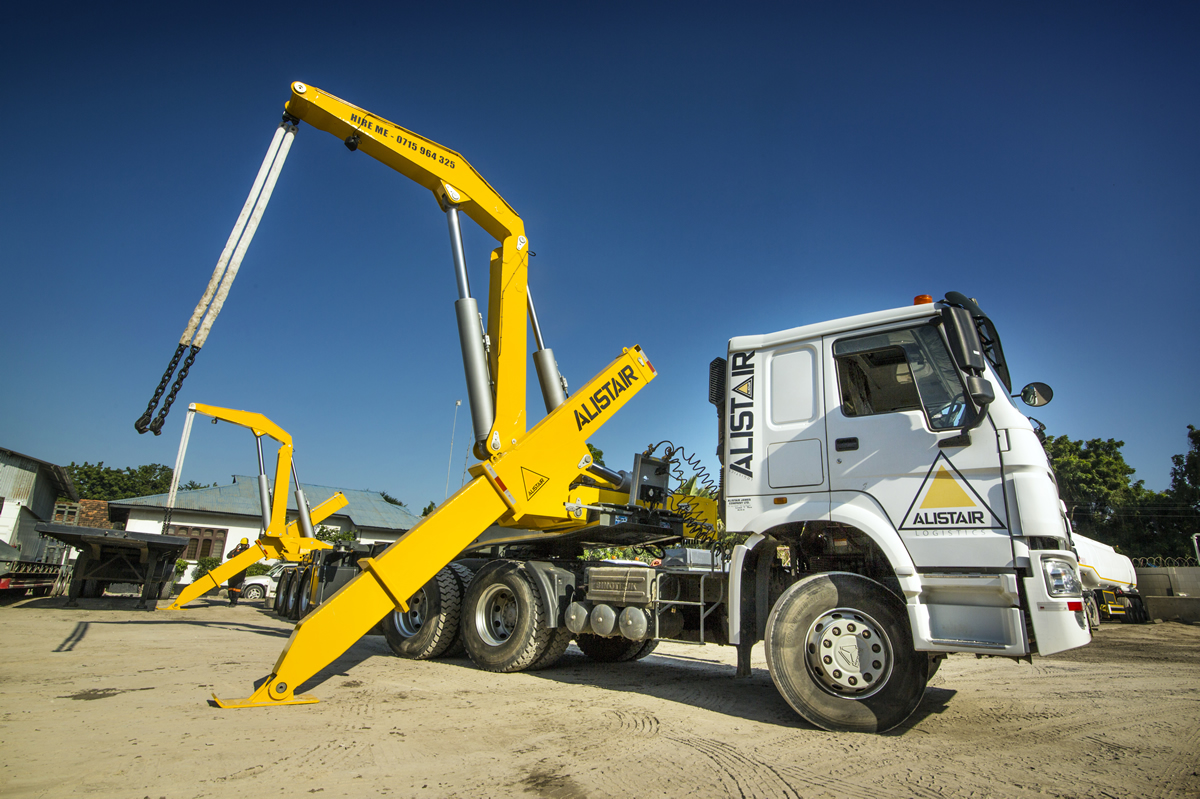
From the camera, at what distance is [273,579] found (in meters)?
21.6

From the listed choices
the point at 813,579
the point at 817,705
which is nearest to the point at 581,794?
the point at 817,705

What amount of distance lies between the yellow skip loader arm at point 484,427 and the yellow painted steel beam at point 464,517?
1 centimetres

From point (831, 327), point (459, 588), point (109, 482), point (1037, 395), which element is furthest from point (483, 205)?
point (109, 482)

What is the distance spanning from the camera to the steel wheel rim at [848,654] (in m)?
4.24

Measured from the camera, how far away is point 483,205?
7.17 m

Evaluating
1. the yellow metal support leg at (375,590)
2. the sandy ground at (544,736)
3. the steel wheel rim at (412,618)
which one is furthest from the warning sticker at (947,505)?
A: the steel wheel rim at (412,618)

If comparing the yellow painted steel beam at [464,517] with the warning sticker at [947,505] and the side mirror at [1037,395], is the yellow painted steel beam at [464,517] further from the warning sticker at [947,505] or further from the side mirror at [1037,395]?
the side mirror at [1037,395]

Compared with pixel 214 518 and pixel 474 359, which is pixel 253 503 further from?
pixel 474 359

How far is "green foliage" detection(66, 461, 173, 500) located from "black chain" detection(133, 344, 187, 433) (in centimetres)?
7191

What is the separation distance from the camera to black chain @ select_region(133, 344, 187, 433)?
5.54 metres

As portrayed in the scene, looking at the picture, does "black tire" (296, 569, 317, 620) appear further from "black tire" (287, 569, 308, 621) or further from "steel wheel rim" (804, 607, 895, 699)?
"steel wheel rim" (804, 607, 895, 699)

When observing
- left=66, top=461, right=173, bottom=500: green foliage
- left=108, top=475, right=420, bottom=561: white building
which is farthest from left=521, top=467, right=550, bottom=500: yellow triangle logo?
left=66, top=461, right=173, bottom=500: green foliage

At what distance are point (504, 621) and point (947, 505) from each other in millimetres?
4854

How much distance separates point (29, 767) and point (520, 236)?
6206 mm
